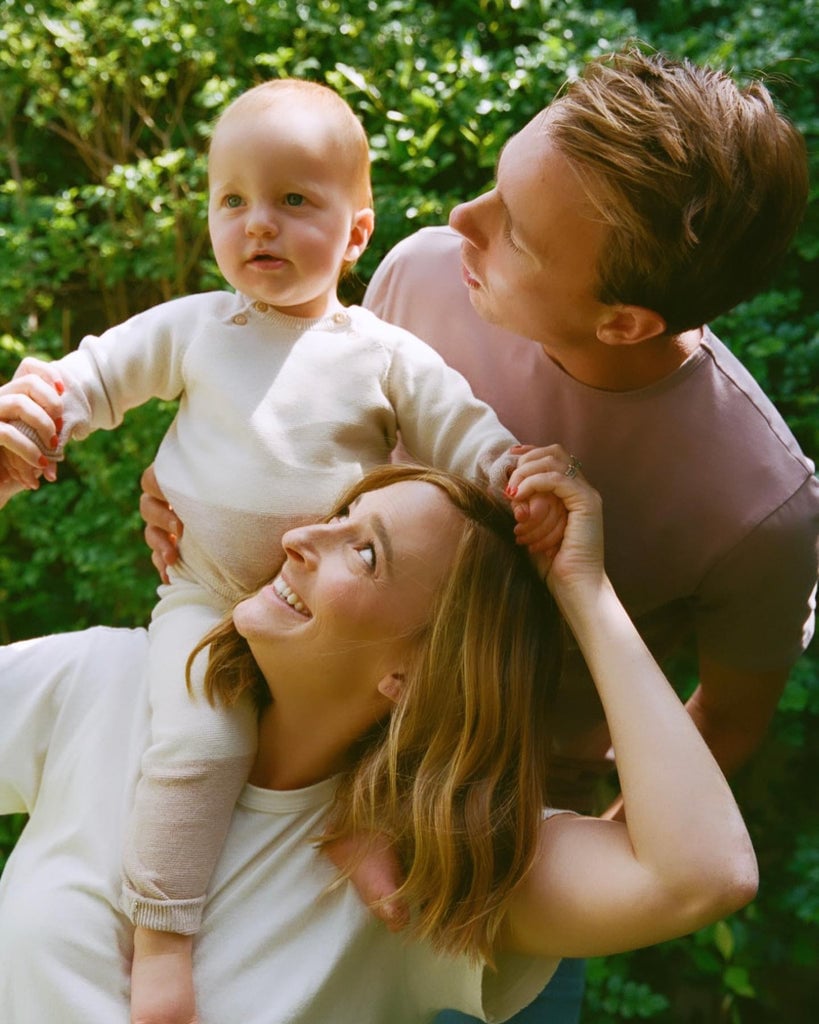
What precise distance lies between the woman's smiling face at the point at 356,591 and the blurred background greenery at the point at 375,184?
131 centimetres

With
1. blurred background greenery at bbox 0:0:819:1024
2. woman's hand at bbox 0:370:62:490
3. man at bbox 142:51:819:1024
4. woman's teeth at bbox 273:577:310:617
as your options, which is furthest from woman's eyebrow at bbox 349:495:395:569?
blurred background greenery at bbox 0:0:819:1024

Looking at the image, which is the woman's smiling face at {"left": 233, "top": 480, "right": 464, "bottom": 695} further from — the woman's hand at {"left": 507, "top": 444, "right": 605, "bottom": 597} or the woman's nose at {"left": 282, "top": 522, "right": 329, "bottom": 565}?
the woman's hand at {"left": 507, "top": 444, "right": 605, "bottom": 597}

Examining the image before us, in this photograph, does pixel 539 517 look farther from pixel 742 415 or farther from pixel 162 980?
pixel 162 980

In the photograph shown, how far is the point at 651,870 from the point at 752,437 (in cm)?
72

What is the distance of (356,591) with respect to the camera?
1789 mm

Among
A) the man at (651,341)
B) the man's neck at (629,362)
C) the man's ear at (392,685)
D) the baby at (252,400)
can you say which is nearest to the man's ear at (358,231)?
the baby at (252,400)

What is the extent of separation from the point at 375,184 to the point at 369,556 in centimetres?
156

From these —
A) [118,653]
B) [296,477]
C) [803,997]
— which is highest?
[296,477]

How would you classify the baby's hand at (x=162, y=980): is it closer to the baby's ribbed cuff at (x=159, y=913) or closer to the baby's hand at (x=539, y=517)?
the baby's ribbed cuff at (x=159, y=913)

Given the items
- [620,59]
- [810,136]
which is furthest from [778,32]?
[620,59]

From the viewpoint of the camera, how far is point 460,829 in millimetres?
1773

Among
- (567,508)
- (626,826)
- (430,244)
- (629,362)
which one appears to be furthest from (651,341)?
(626,826)

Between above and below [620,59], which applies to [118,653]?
below

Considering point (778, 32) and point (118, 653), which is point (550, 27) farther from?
point (118, 653)
